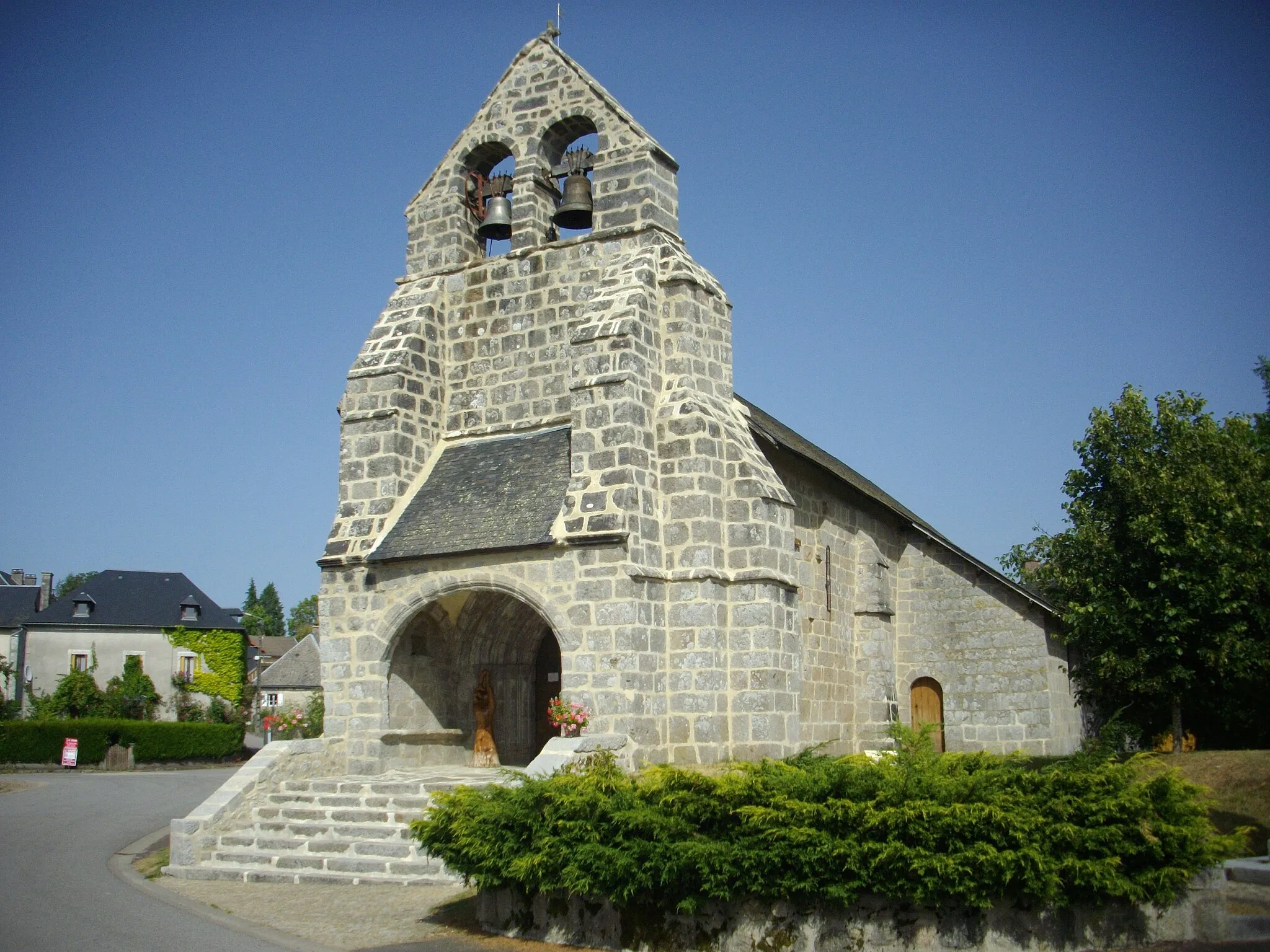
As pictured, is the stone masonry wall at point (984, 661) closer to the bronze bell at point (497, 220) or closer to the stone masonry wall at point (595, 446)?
the stone masonry wall at point (595, 446)

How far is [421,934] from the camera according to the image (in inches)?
381

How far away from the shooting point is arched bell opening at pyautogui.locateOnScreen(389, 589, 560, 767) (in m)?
16.1

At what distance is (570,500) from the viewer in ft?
47.7

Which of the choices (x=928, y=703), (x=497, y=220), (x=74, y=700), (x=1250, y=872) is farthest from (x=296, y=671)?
(x=1250, y=872)

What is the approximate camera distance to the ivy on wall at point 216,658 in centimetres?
4319

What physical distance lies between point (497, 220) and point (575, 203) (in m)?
1.40

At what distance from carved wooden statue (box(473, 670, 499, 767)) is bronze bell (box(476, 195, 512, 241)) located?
6638mm

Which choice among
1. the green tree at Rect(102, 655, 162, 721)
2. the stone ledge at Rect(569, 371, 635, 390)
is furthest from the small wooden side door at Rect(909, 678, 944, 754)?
the green tree at Rect(102, 655, 162, 721)

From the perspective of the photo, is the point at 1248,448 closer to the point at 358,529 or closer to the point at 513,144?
the point at 513,144

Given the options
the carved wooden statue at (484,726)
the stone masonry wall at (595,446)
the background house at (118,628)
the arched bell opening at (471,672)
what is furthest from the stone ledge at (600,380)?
the background house at (118,628)

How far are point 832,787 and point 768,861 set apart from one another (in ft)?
2.33

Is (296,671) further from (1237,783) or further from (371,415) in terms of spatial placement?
(1237,783)

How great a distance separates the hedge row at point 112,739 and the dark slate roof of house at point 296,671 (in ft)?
61.0

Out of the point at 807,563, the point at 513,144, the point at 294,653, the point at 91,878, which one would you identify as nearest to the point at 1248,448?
the point at 807,563
